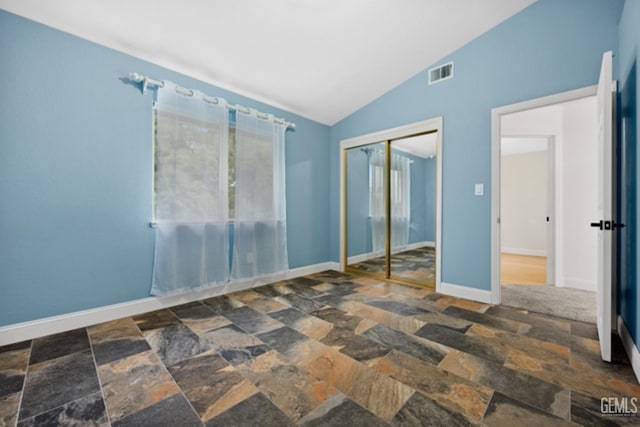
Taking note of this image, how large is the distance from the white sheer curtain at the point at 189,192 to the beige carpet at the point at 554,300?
3.33 m

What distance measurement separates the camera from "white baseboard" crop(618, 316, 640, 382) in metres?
1.63

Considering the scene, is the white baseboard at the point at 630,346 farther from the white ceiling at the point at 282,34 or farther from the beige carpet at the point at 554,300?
the white ceiling at the point at 282,34

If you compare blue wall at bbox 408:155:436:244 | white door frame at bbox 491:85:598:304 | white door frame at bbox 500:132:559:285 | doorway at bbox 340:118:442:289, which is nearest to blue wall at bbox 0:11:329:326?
doorway at bbox 340:118:442:289

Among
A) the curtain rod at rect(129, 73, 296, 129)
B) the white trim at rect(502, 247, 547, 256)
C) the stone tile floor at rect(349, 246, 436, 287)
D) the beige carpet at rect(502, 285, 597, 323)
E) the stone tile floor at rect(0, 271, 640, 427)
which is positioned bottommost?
the stone tile floor at rect(0, 271, 640, 427)

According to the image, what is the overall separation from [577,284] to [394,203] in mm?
2519

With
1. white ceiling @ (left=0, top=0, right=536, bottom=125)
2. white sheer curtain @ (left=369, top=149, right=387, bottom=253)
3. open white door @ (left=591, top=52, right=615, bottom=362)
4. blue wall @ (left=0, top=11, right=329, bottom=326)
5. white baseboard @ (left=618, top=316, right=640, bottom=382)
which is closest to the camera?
white baseboard @ (left=618, top=316, right=640, bottom=382)

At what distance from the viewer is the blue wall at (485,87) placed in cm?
242

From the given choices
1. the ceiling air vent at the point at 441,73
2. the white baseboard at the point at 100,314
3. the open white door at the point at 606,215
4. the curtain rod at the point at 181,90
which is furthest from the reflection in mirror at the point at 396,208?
the white baseboard at the point at 100,314

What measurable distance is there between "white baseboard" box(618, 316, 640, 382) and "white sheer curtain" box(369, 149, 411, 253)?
2.39 meters

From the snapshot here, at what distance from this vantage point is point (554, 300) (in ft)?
9.83

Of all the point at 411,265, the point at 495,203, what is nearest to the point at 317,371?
the point at 495,203

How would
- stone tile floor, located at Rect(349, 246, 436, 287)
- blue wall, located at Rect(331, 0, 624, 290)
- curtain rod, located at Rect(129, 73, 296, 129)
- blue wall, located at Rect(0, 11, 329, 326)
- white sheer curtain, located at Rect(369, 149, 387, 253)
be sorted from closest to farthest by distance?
blue wall, located at Rect(0, 11, 329, 326)
blue wall, located at Rect(331, 0, 624, 290)
curtain rod, located at Rect(129, 73, 296, 129)
stone tile floor, located at Rect(349, 246, 436, 287)
white sheer curtain, located at Rect(369, 149, 387, 253)

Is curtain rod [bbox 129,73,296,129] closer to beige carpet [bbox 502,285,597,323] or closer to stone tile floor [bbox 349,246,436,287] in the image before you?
stone tile floor [bbox 349,246,436,287]

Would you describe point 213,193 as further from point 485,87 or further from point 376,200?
point 485,87
